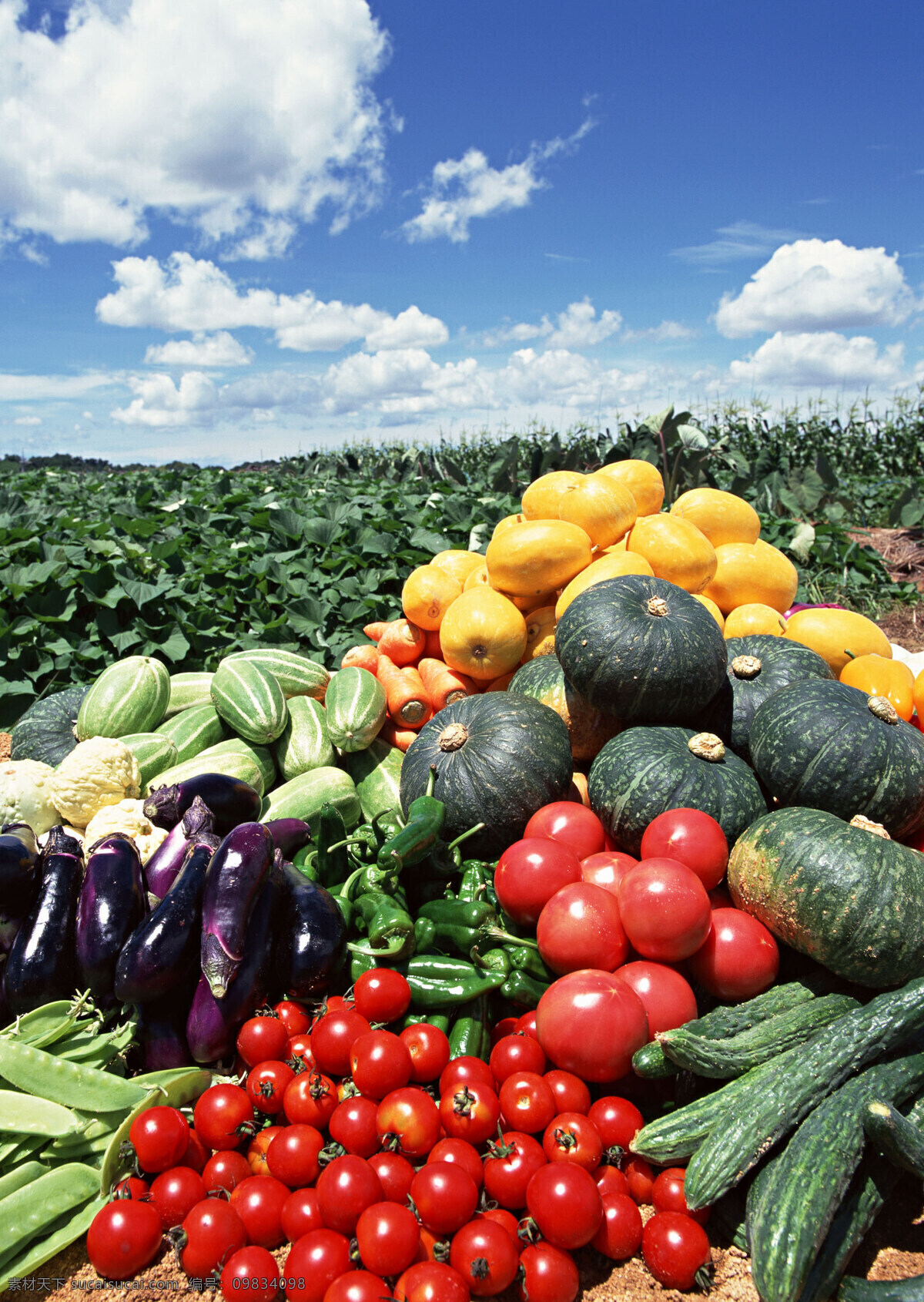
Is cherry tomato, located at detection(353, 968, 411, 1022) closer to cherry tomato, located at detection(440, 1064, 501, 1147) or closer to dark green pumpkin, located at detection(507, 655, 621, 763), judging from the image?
cherry tomato, located at detection(440, 1064, 501, 1147)

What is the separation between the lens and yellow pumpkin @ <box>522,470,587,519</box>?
4.63 metres

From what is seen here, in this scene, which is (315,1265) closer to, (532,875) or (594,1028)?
(594,1028)

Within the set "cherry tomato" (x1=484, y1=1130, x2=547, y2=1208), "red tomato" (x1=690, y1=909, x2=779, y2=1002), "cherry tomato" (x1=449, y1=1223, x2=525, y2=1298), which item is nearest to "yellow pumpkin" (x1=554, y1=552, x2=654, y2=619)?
"red tomato" (x1=690, y1=909, x2=779, y2=1002)

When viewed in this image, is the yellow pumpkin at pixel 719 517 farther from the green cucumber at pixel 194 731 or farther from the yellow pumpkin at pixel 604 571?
the green cucumber at pixel 194 731

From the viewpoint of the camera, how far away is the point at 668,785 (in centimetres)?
318

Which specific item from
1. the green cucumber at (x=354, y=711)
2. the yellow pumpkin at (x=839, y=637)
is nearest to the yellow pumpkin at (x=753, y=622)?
the yellow pumpkin at (x=839, y=637)

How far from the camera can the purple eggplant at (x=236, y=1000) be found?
248 cm

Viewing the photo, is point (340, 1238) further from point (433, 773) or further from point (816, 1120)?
point (433, 773)

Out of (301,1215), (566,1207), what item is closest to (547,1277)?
(566,1207)

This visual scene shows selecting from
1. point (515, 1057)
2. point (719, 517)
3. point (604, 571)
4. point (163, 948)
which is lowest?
point (515, 1057)

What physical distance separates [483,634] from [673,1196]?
270 cm

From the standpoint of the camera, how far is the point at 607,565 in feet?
13.5

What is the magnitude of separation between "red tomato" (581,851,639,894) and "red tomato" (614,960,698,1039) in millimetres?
333

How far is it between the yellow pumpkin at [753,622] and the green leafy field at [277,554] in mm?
3506
